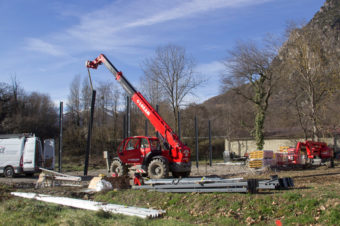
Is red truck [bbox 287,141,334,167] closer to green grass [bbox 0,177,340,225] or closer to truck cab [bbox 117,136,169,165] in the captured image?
truck cab [bbox 117,136,169,165]

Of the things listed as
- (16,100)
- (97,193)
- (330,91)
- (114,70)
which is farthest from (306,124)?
(16,100)

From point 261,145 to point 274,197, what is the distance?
26.1 m

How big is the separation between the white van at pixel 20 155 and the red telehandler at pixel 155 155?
17.1 ft

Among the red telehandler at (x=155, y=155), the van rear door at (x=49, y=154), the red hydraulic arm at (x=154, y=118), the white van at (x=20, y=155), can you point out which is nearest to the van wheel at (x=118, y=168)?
the red telehandler at (x=155, y=155)

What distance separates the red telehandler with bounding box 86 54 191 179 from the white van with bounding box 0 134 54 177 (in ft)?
17.1

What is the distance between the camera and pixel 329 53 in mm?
26031

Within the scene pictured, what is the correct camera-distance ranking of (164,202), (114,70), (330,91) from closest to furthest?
(164,202) < (114,70) < (330,91)

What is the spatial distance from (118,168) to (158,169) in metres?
2.19

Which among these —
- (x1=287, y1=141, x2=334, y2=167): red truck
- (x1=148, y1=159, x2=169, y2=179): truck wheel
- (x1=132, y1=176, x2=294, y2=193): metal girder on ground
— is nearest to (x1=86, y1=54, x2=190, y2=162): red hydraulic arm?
(x1=148, y1=159, x2=169, y2=179): truck wheel

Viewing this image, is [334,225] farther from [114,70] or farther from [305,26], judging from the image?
[305,26]

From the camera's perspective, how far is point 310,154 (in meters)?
20.9

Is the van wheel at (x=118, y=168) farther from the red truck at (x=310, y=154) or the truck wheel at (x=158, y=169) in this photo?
the red truck at (x=310, y=154)

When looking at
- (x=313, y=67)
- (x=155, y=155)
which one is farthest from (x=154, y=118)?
(x=313, y=67)

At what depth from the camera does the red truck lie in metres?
20.2
